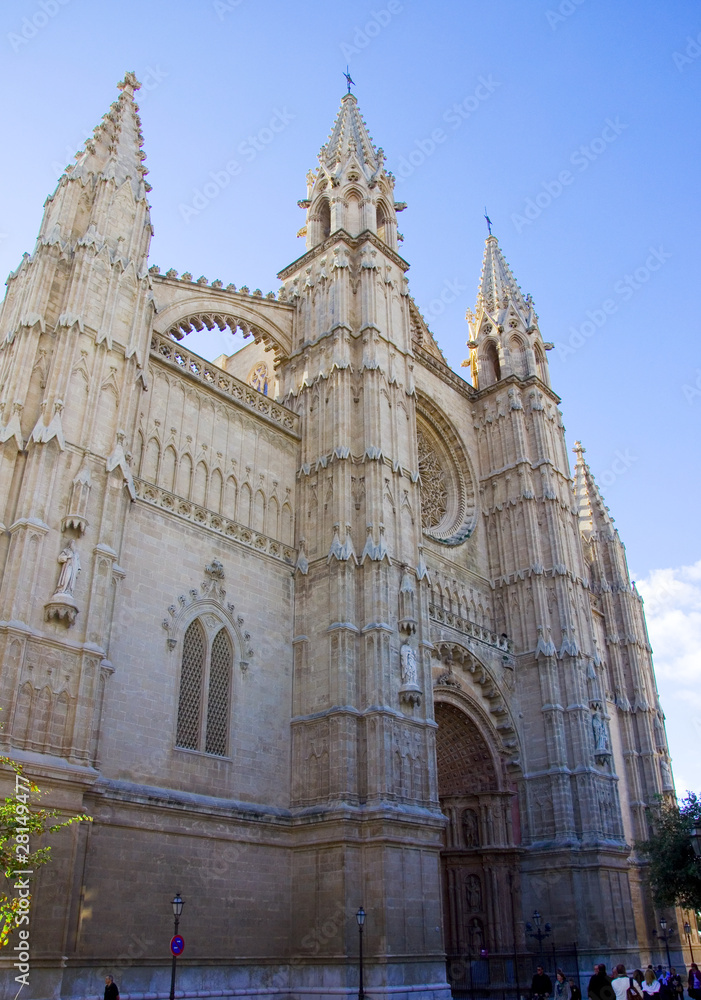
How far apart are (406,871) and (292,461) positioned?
478 inches

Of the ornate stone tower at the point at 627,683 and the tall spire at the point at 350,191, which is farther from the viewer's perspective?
the ornate stone tower at the point at 627,683


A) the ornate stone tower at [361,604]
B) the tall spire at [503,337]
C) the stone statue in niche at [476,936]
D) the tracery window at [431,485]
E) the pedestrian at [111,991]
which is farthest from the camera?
the tall spire at [503,337]

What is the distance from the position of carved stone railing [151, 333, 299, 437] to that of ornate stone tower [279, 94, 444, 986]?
77 centimetres

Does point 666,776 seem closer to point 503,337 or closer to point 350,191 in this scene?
point 503,337

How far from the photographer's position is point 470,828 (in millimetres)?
27891

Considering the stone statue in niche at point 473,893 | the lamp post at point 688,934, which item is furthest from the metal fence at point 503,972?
the lamp post at point 688,934

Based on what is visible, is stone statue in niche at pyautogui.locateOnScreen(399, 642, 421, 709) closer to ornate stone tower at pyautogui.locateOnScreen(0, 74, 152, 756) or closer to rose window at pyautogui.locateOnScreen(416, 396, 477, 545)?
ornate stone tower at pyautogui.locateOnScreen(0, 74, 152, 756)

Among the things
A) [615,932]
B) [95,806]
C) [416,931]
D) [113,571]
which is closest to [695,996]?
[416,931]

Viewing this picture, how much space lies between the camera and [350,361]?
1072 inches

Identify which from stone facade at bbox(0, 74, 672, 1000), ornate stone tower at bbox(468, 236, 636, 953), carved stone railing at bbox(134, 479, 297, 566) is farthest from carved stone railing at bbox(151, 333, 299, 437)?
ornate stone tower at bbox(468, 236, 636, 953)

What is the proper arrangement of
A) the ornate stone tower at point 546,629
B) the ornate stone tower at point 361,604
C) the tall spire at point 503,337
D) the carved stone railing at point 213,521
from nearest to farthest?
the ornate stone tower at point 361,604, the carved stone railing at point 213,521, the ornate stone tower at point 546,629, the tall spire at point 503,337

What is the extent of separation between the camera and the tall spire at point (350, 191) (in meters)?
31.1

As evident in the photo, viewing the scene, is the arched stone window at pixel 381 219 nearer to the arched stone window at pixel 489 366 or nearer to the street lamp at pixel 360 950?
the arched stone window at pixel 489 366

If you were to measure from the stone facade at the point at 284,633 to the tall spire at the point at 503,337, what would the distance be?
432cm
